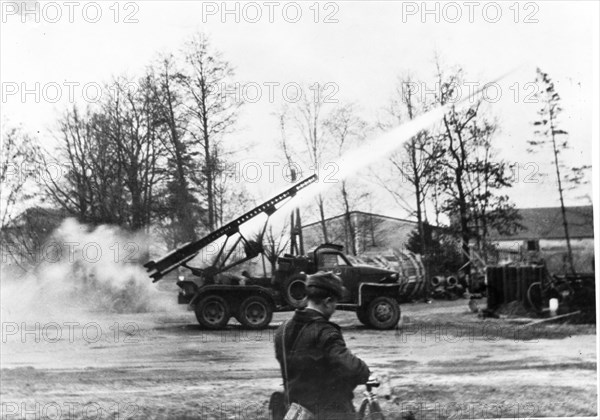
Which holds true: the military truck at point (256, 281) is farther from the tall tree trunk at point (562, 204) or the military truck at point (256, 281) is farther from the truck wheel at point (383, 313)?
the tall tree trunk at point (562, 204)

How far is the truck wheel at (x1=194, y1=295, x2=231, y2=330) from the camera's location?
26.6ft

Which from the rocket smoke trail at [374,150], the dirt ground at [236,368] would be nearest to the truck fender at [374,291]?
the dirt ground at [236,368]

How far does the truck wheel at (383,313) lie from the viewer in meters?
8.29

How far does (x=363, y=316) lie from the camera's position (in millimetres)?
8281

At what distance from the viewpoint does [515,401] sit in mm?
8555

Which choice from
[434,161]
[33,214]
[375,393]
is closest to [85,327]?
[33,214]

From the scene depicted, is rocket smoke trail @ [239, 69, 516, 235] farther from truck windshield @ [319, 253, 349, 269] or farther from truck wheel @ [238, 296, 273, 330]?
truck wheel @ [238, 296, 273, 330]

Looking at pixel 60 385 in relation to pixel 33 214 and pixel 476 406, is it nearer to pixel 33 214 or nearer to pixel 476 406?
pixel 33 214

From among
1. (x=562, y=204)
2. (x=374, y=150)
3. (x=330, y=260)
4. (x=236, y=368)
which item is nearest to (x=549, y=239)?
(x=562, y=204)

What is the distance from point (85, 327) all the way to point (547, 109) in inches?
217

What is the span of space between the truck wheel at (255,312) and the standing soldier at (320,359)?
433 mm

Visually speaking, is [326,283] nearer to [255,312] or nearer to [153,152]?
[255,312]

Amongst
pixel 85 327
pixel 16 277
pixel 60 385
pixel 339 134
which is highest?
pixel 339 134

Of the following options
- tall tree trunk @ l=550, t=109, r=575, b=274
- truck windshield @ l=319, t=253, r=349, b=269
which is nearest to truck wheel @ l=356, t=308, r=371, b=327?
truck windshield @ l=319, t=253, r=349, b=269
